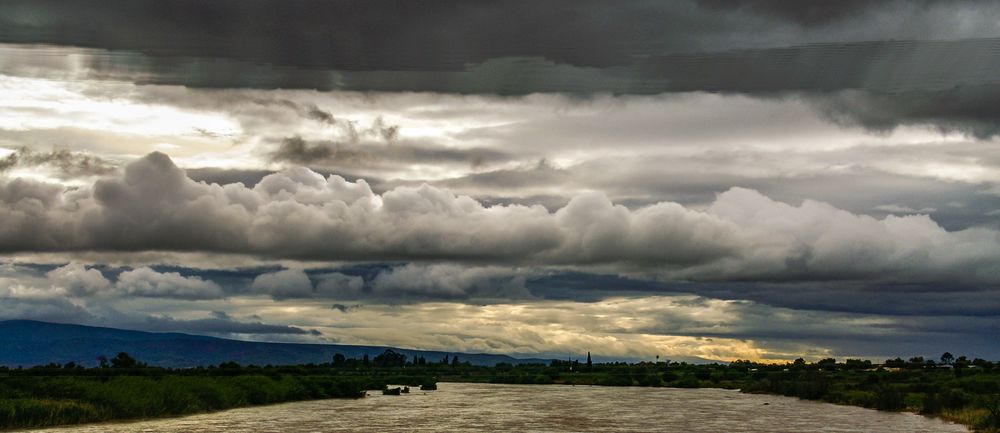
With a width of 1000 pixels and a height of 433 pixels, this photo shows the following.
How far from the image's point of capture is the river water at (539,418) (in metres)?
72.6

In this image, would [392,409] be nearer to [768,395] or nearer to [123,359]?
[768,395]

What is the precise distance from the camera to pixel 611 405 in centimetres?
10950

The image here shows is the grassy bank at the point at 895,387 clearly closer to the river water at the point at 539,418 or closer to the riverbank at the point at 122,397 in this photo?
the river water at the point at 539,418

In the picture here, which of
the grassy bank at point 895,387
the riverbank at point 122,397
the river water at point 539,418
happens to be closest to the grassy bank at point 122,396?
the riverbank at point 122,397

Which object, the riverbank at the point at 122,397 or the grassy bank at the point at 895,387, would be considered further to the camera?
the grassy bank at the point at 895,387

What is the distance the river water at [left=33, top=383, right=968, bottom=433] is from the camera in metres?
72.6

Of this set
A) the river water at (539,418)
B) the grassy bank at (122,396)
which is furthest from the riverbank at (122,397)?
the river water at (539,418)

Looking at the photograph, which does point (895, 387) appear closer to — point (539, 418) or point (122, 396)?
point (539, 418)

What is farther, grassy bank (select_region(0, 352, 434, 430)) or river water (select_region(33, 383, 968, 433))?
river water (select_region(33, 383, 968, 433))

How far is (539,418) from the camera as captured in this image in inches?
3396

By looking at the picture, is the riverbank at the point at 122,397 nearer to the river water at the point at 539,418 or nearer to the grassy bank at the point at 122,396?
the grassy bank at the point at 122,396

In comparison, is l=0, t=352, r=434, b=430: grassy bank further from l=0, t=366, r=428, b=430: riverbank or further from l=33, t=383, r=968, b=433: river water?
l=33, t=383, r=968, b=433: river water

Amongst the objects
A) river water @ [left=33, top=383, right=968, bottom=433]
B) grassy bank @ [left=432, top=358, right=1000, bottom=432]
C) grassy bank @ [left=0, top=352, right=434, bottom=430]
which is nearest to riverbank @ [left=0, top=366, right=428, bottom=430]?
grassy bank @ [left=0, top=352, right=434, bottom=430]

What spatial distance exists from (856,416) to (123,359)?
114284 mm
